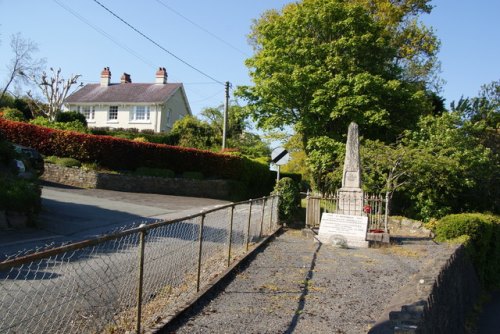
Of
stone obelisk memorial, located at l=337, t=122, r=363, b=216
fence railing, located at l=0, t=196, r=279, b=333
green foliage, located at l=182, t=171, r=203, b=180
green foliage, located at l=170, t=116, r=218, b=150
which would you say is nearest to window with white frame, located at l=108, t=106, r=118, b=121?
green foliage, located at l=170, t=116, r=218, b=150

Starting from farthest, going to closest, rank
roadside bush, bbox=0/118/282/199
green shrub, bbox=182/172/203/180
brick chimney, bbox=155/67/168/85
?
brick chimney, bbox=155/67/168/85 → green shrub, bbox=182/172/203/180 → roadside bush, bbox=0/118/282/199

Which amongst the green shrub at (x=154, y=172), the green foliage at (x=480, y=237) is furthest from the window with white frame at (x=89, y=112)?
the green foliage at (x=480, y=237)

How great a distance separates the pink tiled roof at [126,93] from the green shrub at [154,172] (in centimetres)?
2004

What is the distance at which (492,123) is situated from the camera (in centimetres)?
2338

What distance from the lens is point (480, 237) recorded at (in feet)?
49.3

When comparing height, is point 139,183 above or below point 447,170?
below

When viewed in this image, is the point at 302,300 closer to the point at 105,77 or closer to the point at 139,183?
the point at 139,183

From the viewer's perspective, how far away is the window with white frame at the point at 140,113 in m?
44.9

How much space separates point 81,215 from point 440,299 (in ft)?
31.6

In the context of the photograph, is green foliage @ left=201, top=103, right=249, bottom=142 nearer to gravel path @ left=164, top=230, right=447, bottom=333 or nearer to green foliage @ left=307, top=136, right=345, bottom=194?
green foliage @ left=307, top=136, right=345, bottom=194

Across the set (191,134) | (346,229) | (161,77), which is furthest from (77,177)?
(161,77)

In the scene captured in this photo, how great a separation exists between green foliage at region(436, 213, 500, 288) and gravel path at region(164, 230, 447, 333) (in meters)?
3.70

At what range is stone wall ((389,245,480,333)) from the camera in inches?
181

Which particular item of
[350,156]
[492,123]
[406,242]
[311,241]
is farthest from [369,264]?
[492,123]
